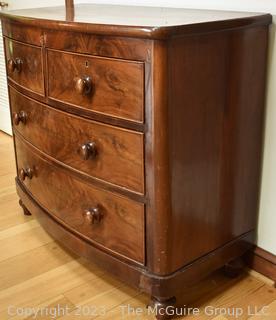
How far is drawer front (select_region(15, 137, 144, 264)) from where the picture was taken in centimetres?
131

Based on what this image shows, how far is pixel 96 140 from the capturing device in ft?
4.36

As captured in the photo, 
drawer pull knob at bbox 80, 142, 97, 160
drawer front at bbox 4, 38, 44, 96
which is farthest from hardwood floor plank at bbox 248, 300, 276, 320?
drawer front at bbox 4, 38, 44, 96

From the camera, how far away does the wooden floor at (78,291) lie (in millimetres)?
1425

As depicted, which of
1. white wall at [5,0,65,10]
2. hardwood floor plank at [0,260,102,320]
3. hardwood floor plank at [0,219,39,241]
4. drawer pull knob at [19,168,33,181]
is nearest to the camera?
hardwood floor plank at [0,260,102,320]

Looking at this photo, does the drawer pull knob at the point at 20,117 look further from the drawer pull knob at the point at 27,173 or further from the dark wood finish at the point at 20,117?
the drawer pull knob at the point at 27,173

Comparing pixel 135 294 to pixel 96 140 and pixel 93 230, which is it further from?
pixel 96 140

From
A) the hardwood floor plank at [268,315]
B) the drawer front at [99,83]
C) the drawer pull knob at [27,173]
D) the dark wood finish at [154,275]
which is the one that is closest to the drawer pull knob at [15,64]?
the drawer front at [99,83]

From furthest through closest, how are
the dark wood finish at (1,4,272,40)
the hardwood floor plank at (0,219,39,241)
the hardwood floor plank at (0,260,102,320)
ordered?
the hardwood floor plank at (0,219,39,241) → the hardwood floor plank at (0,260,102,320) → the dark wood finish at (1,4,272,40)

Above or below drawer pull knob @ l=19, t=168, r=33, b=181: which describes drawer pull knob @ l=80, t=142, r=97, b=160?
above

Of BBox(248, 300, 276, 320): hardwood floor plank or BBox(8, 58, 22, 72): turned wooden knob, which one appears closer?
BBox(248, 300, 276, 320): hardwood floor plank

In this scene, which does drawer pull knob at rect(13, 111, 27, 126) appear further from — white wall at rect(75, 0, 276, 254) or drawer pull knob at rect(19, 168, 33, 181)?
white wall at rect(75, 0, 276, 254)

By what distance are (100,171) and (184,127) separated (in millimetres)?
292

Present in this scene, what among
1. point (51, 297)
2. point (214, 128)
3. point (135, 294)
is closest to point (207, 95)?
point (214, 128)

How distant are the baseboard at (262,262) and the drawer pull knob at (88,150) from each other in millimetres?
669
